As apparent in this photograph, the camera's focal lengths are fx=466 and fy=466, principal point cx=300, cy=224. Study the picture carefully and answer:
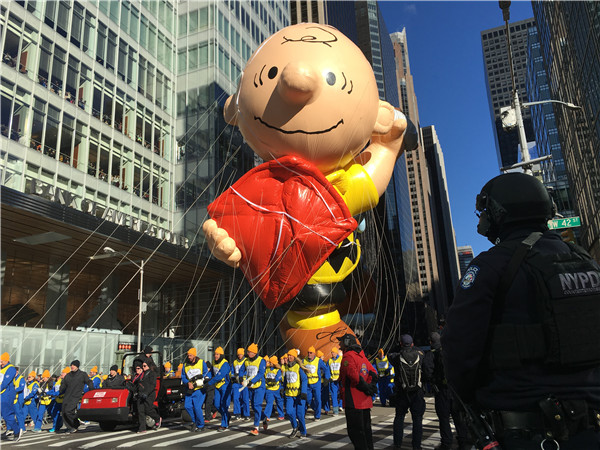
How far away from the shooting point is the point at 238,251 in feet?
30.8

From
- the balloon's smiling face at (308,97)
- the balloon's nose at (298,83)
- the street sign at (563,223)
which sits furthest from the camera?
the street sign at (563,223)

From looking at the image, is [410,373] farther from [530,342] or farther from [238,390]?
[530,342]

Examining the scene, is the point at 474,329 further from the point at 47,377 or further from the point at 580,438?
the point at 47,377

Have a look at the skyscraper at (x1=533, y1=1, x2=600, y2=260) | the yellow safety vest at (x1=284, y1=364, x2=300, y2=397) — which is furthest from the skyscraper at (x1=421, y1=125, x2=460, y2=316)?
the yellow safety vest at (x1=284, y1=364, x2=300, y2=397)

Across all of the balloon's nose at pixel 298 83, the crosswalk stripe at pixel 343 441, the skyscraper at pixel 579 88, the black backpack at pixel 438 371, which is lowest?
the crosswalk stripe at pixel 343 441

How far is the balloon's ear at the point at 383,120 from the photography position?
1059 cm

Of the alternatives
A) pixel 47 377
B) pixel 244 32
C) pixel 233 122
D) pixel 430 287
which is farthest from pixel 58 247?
pixel 430 287

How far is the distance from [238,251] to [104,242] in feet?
47.4

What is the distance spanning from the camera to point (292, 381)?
9.54 metres

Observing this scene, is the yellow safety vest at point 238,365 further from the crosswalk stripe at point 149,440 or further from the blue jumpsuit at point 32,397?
the blue jumpsuit at point 32,397

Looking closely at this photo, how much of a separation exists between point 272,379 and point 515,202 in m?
8.65

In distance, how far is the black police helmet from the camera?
8.16 ft

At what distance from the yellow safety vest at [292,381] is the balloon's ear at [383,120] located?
5.52 meters

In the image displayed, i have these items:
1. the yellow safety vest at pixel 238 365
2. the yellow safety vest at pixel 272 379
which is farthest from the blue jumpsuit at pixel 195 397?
the yellow safety vest at pixel 272 379
